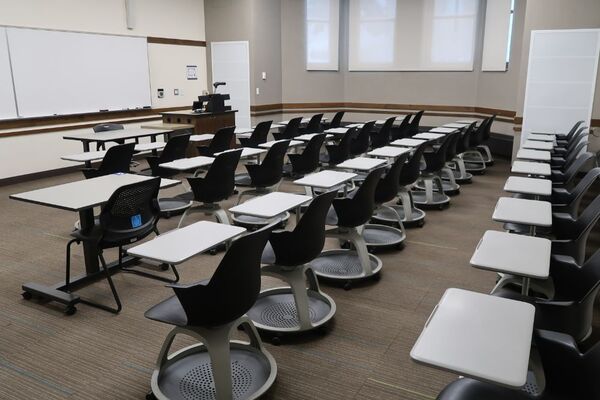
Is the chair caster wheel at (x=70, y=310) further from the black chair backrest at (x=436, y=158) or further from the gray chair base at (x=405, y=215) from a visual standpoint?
the black chair backrest at (x=436, y=158)

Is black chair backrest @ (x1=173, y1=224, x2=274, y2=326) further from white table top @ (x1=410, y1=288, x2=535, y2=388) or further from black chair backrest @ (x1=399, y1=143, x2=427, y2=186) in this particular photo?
black chair backrest @ (x1=399, y1=143, x2=427, y2=186)

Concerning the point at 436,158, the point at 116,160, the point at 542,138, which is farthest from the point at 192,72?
the point at 542,138

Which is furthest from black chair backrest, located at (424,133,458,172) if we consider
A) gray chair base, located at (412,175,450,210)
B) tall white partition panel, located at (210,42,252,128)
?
tall white partition panel, located at (210,42,252,128)

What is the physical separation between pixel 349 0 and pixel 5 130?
750 centimetres

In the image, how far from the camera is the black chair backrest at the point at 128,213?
320cm

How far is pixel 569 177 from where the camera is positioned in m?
4.44

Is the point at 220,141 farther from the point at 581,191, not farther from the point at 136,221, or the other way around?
the point at 581,191

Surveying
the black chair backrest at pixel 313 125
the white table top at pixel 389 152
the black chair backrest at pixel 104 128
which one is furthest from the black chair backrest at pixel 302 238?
the black chair backrest at pixel 104 128

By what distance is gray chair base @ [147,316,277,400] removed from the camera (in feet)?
7.18

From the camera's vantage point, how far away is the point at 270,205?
315 centimetres

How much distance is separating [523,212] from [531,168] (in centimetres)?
163

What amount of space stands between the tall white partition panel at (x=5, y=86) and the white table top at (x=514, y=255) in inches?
282

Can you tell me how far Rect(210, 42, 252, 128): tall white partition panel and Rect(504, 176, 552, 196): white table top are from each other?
736 centimetres

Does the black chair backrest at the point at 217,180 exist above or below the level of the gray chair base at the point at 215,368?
above
